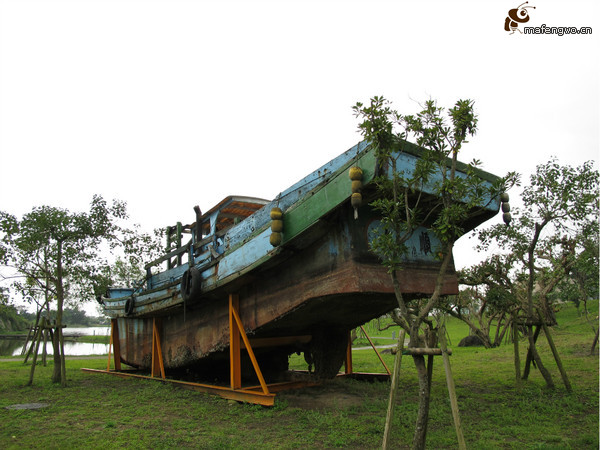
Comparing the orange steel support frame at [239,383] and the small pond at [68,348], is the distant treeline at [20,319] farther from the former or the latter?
Result: the orange steel support frame at [239,383]

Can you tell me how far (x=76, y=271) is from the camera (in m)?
12.2

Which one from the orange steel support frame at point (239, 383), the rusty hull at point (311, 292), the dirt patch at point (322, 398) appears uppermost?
the rusty hull at point (311, 292)

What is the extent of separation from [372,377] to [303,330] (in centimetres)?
259

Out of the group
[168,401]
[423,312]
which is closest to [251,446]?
[423,312]

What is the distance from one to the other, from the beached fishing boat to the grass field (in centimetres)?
128

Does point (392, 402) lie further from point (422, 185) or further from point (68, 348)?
point (68, 348)

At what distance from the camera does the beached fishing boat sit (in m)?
6.79

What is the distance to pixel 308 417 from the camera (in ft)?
22.0

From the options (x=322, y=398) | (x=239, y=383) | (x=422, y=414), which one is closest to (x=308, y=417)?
(x=322, y=398)

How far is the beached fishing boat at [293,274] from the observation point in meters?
6.79

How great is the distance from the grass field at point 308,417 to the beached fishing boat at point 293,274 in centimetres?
128

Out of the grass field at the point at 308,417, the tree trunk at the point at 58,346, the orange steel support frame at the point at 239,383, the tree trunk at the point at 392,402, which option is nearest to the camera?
the tree trunk at the point at 392,402

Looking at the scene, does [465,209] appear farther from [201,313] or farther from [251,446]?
[201,313]

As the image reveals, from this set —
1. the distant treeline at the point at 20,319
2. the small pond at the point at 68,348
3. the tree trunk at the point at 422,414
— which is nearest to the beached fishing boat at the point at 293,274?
the tree trunk at the point at 422,414
